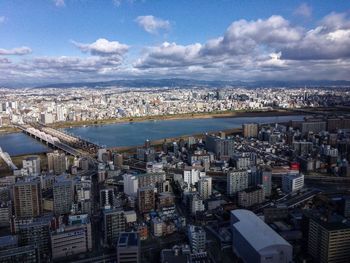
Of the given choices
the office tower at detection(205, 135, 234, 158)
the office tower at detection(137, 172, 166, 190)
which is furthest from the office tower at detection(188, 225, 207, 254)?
the office tower at detection(205, 135, 234, 158)

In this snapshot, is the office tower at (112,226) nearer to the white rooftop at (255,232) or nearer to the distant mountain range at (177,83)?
the white rooftop at (255,232)

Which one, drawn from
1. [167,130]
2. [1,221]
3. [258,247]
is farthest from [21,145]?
[258,247]

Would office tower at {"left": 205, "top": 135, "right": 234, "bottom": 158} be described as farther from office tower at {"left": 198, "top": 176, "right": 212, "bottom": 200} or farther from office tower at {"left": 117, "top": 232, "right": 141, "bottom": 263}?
office tower at {"left": 117, "top": 232, "right": 141, "bottom": 263}

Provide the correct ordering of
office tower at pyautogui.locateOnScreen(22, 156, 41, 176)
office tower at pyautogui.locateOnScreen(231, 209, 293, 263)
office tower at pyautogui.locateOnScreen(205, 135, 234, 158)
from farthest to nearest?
office tower at pyautogui.locateOnScreen(205, 135, 234, 158)
office tower at pyautogui.locateOnScreen(22, 156, 41, 176)
office tower at pyautogui.locateOnScreen(231, 209, 293, 263)

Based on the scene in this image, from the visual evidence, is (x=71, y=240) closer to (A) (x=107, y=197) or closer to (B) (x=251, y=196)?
(A) (x=107, y=197)

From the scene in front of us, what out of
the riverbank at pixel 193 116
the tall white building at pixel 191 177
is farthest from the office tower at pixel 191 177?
the riverbank at pixel 193 116
